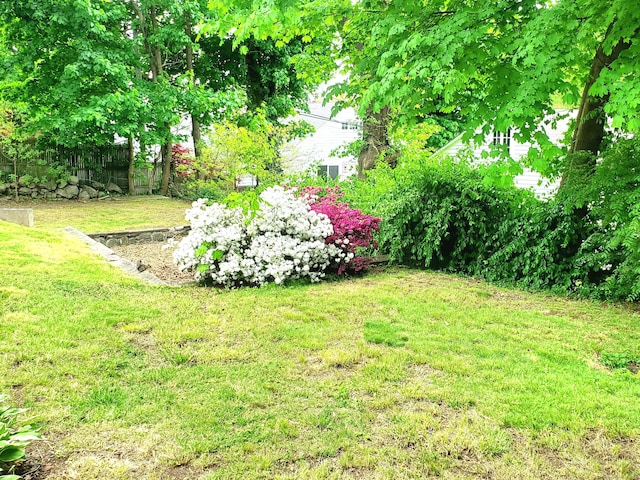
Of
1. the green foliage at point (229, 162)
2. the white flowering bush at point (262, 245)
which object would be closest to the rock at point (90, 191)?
the green foliage at point (229, 162)

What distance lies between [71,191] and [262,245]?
10653 mm

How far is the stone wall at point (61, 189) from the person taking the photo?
41.3ft

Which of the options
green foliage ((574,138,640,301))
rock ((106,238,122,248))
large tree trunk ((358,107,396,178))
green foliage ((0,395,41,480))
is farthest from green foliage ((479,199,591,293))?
rock ((106,238,122,248))

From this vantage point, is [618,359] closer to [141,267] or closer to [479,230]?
[479,230]

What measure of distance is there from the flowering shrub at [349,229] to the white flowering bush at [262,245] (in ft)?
0.42

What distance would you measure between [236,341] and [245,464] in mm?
1471

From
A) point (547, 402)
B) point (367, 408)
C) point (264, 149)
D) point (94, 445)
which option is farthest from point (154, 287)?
point (264, 149)

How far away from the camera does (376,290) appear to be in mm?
4980

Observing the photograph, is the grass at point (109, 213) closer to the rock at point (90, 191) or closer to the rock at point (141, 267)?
the rock at point (90, 191)

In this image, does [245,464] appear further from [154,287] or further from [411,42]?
[154,287]

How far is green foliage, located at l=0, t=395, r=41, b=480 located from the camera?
6.17 feet

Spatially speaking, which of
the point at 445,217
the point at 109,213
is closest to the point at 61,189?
the point at 109,213

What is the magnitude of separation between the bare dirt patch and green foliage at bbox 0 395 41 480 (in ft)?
11.2

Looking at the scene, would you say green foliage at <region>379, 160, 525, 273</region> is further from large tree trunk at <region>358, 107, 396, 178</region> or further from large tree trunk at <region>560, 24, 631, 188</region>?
large tree trunk at <region>358, 107, 396, 178</region>
